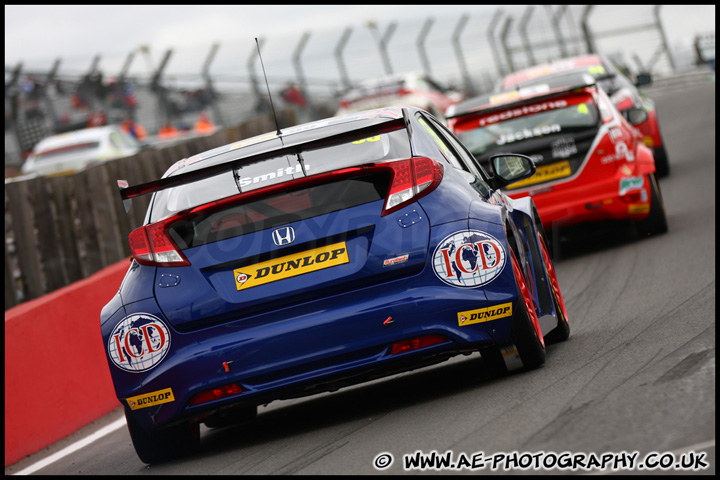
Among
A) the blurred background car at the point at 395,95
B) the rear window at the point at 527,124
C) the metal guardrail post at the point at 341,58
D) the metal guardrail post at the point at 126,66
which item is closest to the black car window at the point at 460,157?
the rear window at the point at 527,124

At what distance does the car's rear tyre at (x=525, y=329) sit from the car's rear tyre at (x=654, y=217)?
537 centimetres

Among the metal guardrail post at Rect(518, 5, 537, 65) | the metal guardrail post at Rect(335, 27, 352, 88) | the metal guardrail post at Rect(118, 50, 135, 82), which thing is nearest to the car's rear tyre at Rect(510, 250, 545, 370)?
the metal guardrail post at Rect(118, 50, 135, 82)

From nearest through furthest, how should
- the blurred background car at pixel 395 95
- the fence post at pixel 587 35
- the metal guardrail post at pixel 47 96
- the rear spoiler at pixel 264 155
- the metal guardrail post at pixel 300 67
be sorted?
the rear spoiler at pixel 264 155 < the blurred background car at pixel 395 95 < the metal guardrail post at pixel 47 96 < the metal guardrail post at pixel 300 67 < the fence post at pixel 587 35

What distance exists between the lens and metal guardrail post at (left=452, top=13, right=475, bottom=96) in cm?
3556

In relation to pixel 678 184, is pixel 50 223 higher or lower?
higher

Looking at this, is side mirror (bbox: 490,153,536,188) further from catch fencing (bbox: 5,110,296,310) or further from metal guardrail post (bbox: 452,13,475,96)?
metal guardrail post (bbox: 452,13,475,96)

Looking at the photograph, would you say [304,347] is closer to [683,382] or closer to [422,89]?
[683,382]

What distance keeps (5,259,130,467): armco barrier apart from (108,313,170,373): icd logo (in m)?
2.50

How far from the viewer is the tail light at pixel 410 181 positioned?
5648 millimetres

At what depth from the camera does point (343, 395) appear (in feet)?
23.7

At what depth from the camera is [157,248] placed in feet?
18.9

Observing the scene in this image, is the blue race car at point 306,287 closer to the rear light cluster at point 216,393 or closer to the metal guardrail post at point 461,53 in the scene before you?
the rear light cluster at point 216,393

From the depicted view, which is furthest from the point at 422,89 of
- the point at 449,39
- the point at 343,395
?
the point at 343,395

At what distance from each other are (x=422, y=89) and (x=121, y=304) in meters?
23.1
